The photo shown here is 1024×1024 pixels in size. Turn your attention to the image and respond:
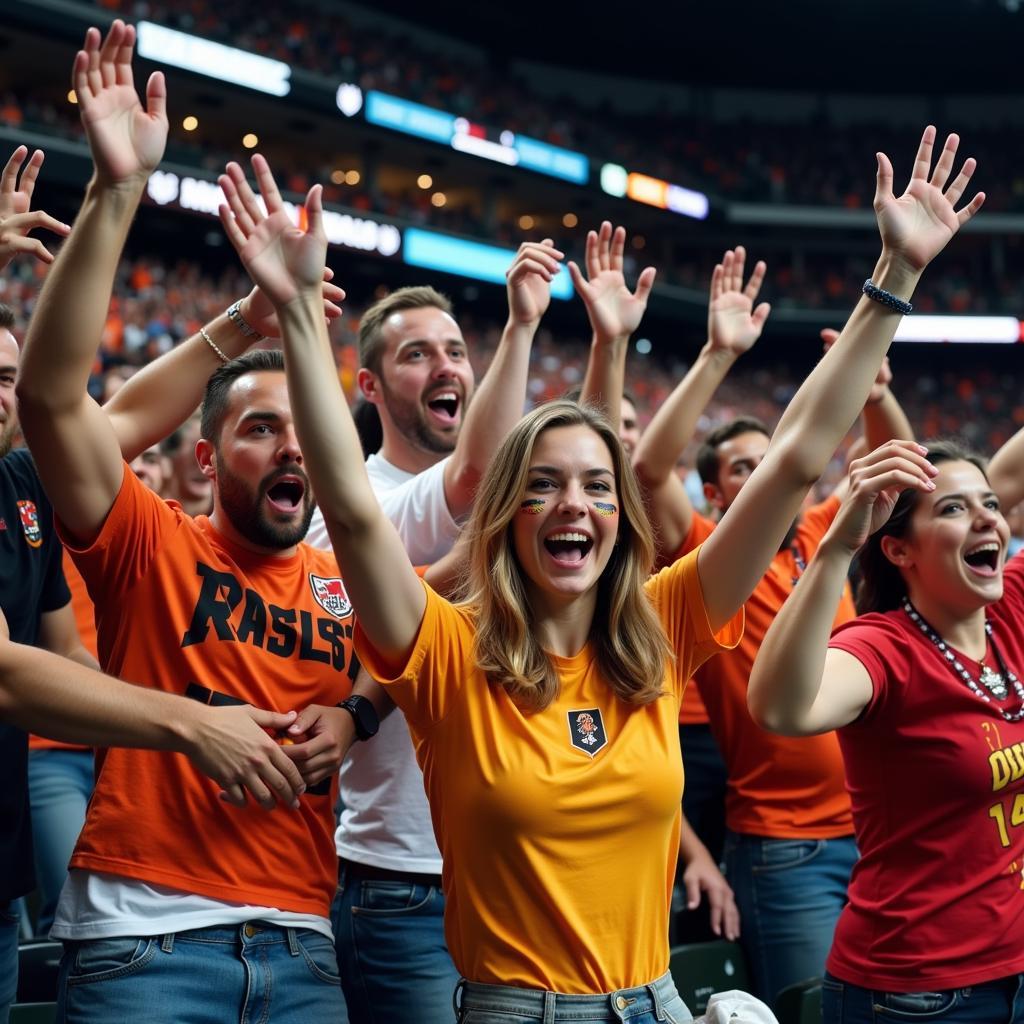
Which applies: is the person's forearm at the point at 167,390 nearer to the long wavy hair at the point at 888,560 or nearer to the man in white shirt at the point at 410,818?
the man in white shirt at the point at 410,818

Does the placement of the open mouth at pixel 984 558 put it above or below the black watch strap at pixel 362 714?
above

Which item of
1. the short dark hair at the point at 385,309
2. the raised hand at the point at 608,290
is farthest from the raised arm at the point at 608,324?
the short dark hair at the point at 385,309

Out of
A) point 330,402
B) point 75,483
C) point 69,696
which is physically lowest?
point 69,696

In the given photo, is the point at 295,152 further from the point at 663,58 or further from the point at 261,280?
the point at 261,280

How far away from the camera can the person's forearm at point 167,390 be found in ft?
7.94

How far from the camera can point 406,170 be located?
25703mm

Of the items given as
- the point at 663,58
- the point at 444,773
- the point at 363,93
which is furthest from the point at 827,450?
the point at 663,58

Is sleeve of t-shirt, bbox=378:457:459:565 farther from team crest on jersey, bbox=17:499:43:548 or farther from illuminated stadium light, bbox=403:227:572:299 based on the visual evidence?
illuminated stadium light, bbox=403:227:572:299

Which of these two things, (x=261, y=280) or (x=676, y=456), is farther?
(x=676, y=456)

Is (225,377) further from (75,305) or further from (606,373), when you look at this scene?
Answer: (606,373)

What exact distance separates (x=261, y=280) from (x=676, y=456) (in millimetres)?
1588

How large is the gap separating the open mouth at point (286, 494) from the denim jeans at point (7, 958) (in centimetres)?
95

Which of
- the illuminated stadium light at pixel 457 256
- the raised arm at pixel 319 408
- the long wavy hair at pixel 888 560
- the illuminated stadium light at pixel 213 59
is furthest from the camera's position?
the illuminated stadium light at pixel 457 256

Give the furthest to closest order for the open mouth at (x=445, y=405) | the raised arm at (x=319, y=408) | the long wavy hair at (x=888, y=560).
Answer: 1. the open mouth at (x=445, y=405)
2. the long wavy hair at (x=888, y=560)
3. the raised arm at (x=319, y=408)
